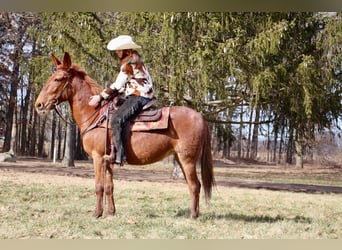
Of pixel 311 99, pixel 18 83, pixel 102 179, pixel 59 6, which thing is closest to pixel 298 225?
pixel 102 179

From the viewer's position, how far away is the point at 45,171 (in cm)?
529

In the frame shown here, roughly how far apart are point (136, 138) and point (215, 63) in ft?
5.81

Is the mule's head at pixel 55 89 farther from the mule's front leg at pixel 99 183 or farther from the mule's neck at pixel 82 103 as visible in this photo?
the mule's front leg at pixel 99 183

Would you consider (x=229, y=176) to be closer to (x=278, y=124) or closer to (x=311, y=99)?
(x=278, y=124)

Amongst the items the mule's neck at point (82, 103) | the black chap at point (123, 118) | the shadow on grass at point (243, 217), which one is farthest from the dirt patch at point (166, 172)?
the black chap at point (123, 118)

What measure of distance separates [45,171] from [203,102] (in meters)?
2.18

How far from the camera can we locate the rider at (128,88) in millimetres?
3045

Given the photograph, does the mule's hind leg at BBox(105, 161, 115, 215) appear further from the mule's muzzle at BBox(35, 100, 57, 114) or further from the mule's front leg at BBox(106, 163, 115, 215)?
the mule's muzzle at BBox(35, 100, 57, 114)

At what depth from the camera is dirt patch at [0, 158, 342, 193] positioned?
512 centimetres

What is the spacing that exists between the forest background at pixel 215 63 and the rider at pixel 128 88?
1446mm

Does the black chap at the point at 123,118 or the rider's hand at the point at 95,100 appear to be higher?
the rider's hand at the point at 95,100

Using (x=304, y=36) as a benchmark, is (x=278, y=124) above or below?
below

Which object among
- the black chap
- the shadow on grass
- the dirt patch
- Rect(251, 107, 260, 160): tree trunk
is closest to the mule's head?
the black chap

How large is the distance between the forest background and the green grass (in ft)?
3.15
